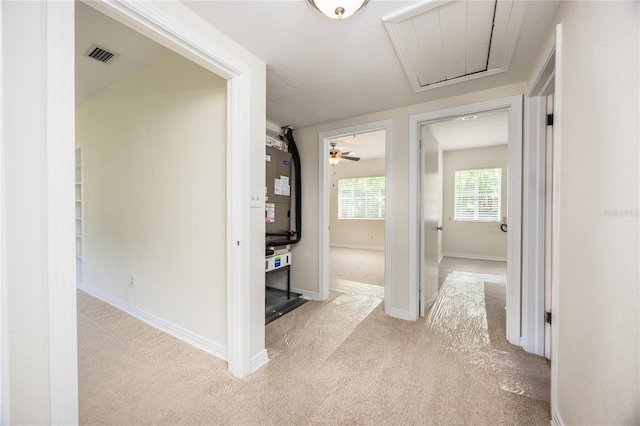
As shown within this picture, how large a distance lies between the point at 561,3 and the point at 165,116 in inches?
115

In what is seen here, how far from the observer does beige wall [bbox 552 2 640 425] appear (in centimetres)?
81

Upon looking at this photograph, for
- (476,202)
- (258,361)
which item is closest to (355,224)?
(476,202)

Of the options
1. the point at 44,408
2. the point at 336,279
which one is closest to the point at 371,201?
the point at 336,279

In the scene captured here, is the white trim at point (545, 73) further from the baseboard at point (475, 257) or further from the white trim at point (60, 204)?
the baseboard at point (475, 257)

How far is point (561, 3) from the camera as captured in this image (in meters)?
1.32

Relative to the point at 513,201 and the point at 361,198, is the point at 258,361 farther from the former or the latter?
the point at 361,198

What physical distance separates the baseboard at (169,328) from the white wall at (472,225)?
5.78 metres

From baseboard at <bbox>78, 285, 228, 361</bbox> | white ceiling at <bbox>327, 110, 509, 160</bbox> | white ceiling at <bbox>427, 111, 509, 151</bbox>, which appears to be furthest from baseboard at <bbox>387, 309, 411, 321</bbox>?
white ceiling at <bbox>427, 111, 509, 151</bbox>

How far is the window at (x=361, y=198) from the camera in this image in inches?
281

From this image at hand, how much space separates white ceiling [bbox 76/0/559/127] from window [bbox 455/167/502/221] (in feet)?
13.7

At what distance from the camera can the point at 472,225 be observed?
596 cm

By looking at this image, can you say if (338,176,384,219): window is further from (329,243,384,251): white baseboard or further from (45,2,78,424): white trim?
(45,2,78,424): white trim

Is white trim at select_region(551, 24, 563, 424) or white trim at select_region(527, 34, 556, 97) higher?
white trim at select_region(527, 34, 556, 97)

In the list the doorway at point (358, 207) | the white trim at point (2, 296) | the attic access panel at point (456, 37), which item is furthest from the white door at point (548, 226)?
the doorway at point (358, 207)
